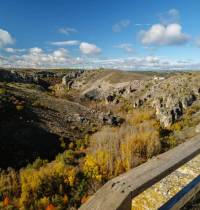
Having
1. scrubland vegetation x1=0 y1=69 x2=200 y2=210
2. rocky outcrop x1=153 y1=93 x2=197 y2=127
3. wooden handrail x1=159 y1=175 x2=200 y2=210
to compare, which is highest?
wooden handrail x1=159 y1=175 x2=200 y2=210

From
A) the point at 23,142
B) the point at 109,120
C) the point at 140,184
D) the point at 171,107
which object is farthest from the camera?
the point at 171,107

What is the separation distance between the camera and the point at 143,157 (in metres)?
37.3

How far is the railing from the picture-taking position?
212cm

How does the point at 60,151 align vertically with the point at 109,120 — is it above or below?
below

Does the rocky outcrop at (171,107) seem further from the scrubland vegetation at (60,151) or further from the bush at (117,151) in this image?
the bush at (117,151)

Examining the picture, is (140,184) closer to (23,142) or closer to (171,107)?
(23,142)

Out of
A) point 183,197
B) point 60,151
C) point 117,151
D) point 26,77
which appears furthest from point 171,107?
point 26,77

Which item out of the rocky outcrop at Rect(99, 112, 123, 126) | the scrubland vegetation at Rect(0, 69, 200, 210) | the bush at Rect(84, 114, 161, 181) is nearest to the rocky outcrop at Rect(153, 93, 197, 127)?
the scrubland vegetation at Rect(0, 69, 200, 210)

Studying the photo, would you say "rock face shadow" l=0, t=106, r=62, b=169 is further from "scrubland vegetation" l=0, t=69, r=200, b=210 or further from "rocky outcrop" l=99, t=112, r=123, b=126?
"rocky outcrop" l=99, t=112, r=123, b=126

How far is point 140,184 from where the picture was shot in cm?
237

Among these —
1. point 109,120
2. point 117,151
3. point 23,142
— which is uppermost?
point 23,142

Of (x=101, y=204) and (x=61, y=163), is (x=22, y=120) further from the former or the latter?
(x=101, y=204)

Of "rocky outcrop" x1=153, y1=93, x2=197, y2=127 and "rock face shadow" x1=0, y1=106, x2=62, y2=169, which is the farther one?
"rocky outcrop" x1=153, y1=93, x2=197, y2=127

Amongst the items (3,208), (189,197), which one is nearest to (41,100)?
(3,208)
